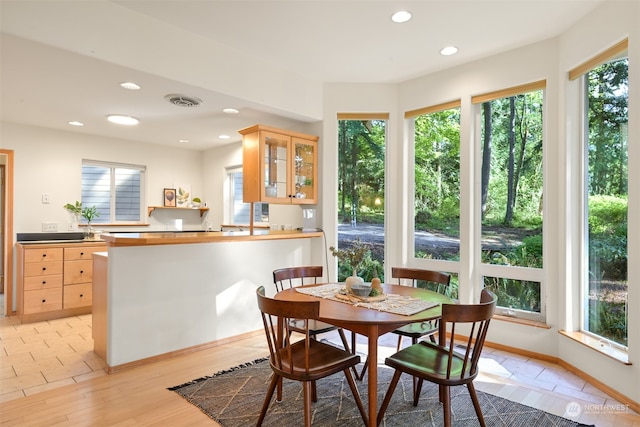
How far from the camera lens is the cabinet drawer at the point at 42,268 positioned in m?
3.97

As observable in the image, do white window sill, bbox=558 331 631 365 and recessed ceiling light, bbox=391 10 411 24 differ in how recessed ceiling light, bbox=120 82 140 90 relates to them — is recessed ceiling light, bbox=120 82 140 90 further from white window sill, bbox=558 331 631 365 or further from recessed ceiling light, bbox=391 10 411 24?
white window sill, bbox=558 331 631 365

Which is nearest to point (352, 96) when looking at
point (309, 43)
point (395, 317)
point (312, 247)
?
point (309, 43)

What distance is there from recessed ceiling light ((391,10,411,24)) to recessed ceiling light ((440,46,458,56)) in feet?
2.18

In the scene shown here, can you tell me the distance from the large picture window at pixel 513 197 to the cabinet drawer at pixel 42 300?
4.72m

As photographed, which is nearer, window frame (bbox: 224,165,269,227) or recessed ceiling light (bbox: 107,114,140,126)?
recessed ceiling light (bbox: 107,114,140,126)

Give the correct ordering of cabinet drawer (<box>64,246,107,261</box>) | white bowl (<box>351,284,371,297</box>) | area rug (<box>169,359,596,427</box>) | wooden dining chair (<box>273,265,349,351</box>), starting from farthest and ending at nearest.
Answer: cabinet drawer (<box>64,246,107,261</box>)
wooden dining chair (<box>273,265,349,351</box>)
white bowl (<box>351,284,371,297</box>)
area rug (<box>169,359,596,427</box>)

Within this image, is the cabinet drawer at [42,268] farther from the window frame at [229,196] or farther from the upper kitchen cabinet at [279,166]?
the upper kitchen cabinet at [279,166]

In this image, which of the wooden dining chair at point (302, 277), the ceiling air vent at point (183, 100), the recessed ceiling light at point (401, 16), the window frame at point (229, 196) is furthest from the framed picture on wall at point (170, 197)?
the recessed ceiling light at point (401, 16)

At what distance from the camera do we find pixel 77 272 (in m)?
4.30

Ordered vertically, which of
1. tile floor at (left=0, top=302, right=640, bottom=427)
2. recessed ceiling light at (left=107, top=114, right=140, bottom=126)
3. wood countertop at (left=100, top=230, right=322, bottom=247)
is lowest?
tile floor at (left=0, top=302, right=640, bottom=427)

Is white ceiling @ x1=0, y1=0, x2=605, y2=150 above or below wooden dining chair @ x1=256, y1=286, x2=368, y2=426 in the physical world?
above

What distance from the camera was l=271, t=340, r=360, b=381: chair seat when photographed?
1808 millimetres

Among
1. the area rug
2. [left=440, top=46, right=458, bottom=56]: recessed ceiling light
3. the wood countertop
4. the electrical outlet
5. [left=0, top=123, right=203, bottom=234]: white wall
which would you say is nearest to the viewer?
the area rug

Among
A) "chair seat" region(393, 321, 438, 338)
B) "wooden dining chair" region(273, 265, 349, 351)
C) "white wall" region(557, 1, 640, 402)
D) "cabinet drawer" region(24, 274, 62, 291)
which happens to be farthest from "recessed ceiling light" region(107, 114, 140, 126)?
"white wall" region(557, 1, 640, 402)
